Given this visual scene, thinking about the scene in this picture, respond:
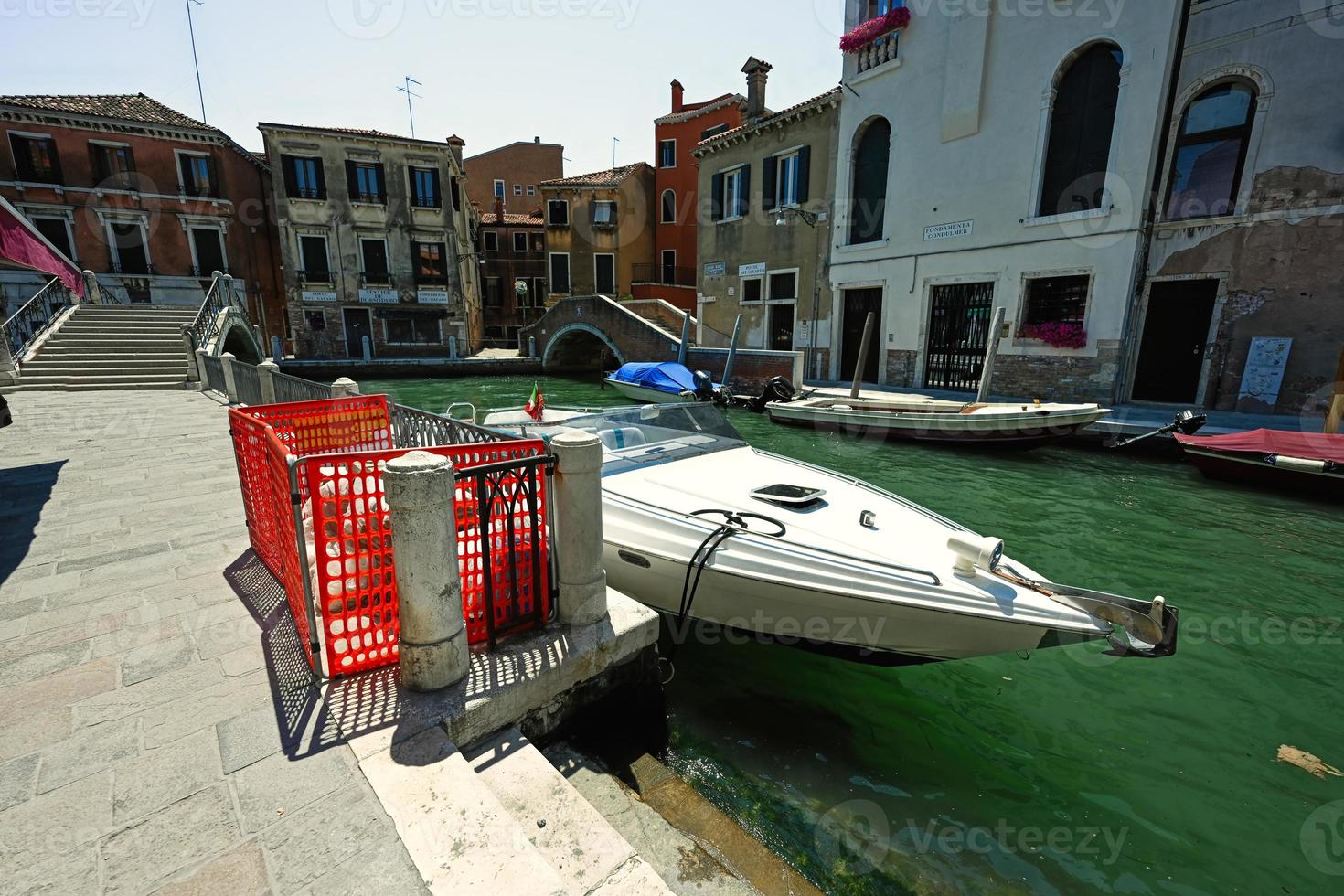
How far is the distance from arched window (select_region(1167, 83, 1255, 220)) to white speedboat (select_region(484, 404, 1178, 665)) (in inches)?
471

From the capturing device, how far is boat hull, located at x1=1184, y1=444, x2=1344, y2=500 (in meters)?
7.22

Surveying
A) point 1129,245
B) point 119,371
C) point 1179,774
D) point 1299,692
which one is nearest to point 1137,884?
point 1179,774

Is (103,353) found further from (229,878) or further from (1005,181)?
(1005,181)

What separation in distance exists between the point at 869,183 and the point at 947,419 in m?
9.09

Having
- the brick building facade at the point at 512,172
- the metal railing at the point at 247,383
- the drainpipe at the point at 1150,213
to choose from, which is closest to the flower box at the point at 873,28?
the drainpipe at the point at 1150,213

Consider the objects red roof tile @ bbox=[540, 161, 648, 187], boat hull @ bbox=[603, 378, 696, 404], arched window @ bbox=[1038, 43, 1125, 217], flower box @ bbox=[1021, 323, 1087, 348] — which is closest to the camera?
arched window @ bbox=[1038, 43, 1125, 217]

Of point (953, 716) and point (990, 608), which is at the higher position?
point (990, 608)

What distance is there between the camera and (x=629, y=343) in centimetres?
2078

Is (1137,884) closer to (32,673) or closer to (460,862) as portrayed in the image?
(460,862)

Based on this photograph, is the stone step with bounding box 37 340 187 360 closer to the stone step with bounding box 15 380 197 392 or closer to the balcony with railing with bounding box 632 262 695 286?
the stone step with bounding box 15 380 197 392

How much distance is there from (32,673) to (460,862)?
2.25 m

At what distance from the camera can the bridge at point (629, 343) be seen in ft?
53.3

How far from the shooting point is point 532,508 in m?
2.83

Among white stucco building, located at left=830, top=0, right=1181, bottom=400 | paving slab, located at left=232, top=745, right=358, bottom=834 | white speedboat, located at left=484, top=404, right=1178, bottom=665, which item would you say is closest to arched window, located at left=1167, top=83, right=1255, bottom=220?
white stucco building, located at left=830, top=0, right=1181, bottom=400
